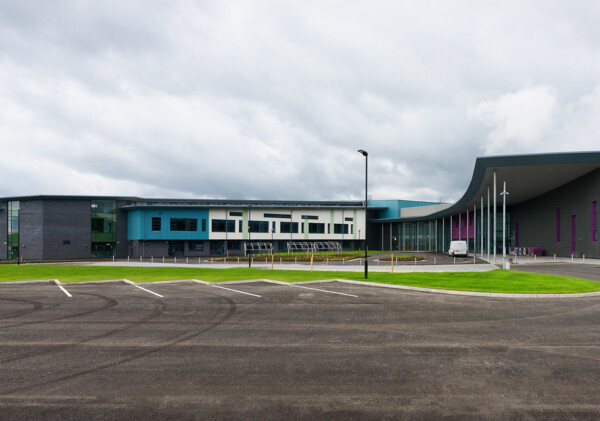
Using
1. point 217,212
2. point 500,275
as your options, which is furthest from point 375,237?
point 500,275

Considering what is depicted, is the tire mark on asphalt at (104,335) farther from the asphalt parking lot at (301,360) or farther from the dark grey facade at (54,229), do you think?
the dark grey facade at (54,229)

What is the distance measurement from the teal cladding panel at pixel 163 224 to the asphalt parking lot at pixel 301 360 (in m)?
49.4

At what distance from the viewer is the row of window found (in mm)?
62219

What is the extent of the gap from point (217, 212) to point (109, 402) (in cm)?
5923

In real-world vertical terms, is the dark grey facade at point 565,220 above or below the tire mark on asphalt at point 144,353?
above

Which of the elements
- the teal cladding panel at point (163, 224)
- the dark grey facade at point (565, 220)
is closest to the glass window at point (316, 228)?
the teal cladding panel at point (163, 224)

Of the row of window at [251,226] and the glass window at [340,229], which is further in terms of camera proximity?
the glass window at [340,229]

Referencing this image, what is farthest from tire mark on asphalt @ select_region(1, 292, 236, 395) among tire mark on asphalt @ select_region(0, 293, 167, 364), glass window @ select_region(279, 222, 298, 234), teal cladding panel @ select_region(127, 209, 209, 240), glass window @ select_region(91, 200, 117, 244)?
glass window @ select_region(91, 200, 117, 244)

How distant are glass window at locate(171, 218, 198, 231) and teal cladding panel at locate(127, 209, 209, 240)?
0.50m

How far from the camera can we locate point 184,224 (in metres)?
62.6

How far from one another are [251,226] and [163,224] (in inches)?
588

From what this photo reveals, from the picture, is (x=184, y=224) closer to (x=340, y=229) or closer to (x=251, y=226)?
(x=251, y=226)

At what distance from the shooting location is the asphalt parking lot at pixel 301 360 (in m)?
5.55

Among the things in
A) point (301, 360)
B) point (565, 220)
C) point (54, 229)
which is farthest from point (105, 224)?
point (565, 220)
